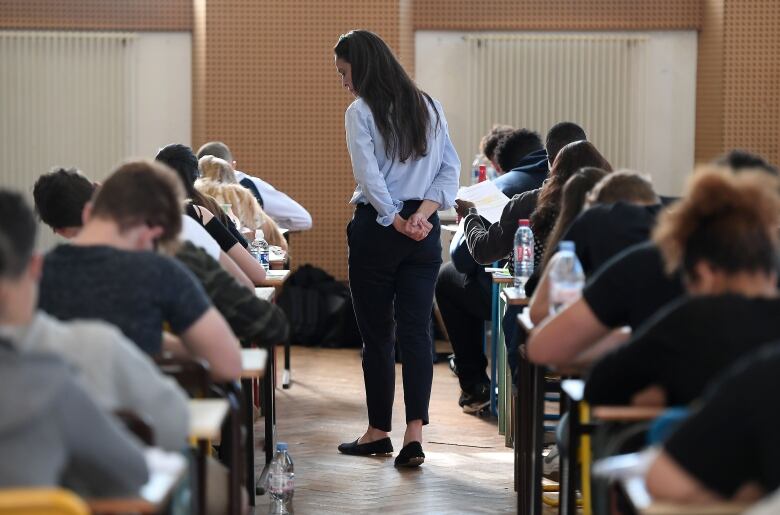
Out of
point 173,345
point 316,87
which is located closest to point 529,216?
point 173,345

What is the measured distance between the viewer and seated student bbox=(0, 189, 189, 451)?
1.97 m

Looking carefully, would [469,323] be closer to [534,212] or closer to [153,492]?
[534,212]

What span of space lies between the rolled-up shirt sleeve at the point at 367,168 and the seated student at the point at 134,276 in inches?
77.2

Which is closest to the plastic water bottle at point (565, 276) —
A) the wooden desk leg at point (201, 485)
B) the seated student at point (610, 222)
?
the seated student at point (610, 222)

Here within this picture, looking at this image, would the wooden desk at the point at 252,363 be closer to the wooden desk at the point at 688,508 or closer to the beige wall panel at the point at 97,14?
the wooden desk at the point at 688,508

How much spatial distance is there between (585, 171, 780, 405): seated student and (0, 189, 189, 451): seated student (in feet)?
2.95

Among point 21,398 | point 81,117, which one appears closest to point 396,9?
point 81,117

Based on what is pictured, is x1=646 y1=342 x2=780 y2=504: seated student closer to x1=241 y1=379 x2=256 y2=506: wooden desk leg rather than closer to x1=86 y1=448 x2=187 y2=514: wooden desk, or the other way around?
x1=86 y1=448 x2=187 y2=514: wooden desk

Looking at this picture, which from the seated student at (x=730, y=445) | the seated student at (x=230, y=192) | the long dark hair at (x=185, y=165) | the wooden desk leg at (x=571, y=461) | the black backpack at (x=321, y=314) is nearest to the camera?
the seated student at (x=730, y=445)

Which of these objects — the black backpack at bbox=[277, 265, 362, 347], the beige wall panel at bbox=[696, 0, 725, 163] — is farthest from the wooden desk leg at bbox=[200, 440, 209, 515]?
the beige wall panel at bbox=[696, 0, 725, 163]

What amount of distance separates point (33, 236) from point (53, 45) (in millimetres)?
7515

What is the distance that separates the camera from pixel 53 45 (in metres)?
9.09

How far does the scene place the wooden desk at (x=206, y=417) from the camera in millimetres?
2256

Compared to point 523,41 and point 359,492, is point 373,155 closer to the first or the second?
point 359,492
